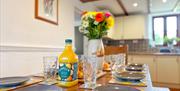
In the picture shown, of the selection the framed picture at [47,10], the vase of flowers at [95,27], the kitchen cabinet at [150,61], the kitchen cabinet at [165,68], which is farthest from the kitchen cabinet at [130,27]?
the vase of flowers at [95,27]

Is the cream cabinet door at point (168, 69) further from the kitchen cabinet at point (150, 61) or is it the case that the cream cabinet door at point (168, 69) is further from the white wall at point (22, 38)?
the white wall at point (22, 38)

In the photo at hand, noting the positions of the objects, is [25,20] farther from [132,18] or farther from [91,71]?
[132,18]

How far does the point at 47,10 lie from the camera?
88.7 inches

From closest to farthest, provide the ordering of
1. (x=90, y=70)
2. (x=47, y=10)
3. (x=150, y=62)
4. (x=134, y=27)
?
(x=90, y=70) < (x=47, y=10) < (x=150, y=62) < (x=134, y=27)

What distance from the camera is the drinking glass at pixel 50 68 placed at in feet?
2.86

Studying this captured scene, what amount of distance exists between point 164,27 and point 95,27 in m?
4.37

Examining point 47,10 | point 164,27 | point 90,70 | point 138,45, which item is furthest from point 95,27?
point 164,27

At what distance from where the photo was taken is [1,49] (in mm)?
1527

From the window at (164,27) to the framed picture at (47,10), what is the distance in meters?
3.61

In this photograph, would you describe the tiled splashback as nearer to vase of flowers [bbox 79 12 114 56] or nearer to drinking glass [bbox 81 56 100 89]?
vase of flowers [bbox 79 12 114 56]

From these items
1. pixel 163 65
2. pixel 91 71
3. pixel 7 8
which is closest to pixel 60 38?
pixel 7 8

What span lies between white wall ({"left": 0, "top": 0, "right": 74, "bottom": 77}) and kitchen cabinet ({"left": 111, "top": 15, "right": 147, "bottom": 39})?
2.82m

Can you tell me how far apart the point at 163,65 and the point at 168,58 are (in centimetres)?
21

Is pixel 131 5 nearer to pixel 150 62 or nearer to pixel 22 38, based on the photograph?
pixel 150 62
